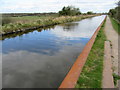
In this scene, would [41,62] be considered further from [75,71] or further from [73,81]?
[73,81]

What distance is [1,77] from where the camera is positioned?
551 centimetres

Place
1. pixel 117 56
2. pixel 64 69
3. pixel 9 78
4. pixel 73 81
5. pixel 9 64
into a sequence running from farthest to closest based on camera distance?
pixel 117 56
pixel 9 64
pixel 64 69
pixel 9 78
pixel 73 81

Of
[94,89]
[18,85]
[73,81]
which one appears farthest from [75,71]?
[18,85]

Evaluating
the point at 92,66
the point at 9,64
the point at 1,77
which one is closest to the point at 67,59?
the point at 92,66

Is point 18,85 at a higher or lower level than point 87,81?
lower

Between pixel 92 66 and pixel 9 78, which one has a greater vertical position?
pixel 92 66

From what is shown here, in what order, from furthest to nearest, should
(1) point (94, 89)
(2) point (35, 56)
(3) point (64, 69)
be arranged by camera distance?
(2) point (35, 56)
(3) point (64, 69)
(1) point (94, 89)

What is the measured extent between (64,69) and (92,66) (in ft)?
3.84

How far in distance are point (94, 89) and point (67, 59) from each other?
3635mm

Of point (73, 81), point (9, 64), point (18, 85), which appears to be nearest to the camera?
point (73, 81)

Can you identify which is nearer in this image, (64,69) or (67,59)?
(64,69)

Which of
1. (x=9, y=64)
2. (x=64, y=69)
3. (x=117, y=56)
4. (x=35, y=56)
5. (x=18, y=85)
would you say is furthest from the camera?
(x=35, y=56)

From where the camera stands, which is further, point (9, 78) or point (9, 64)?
point (9, 64)

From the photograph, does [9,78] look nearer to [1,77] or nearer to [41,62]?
[1,77]
